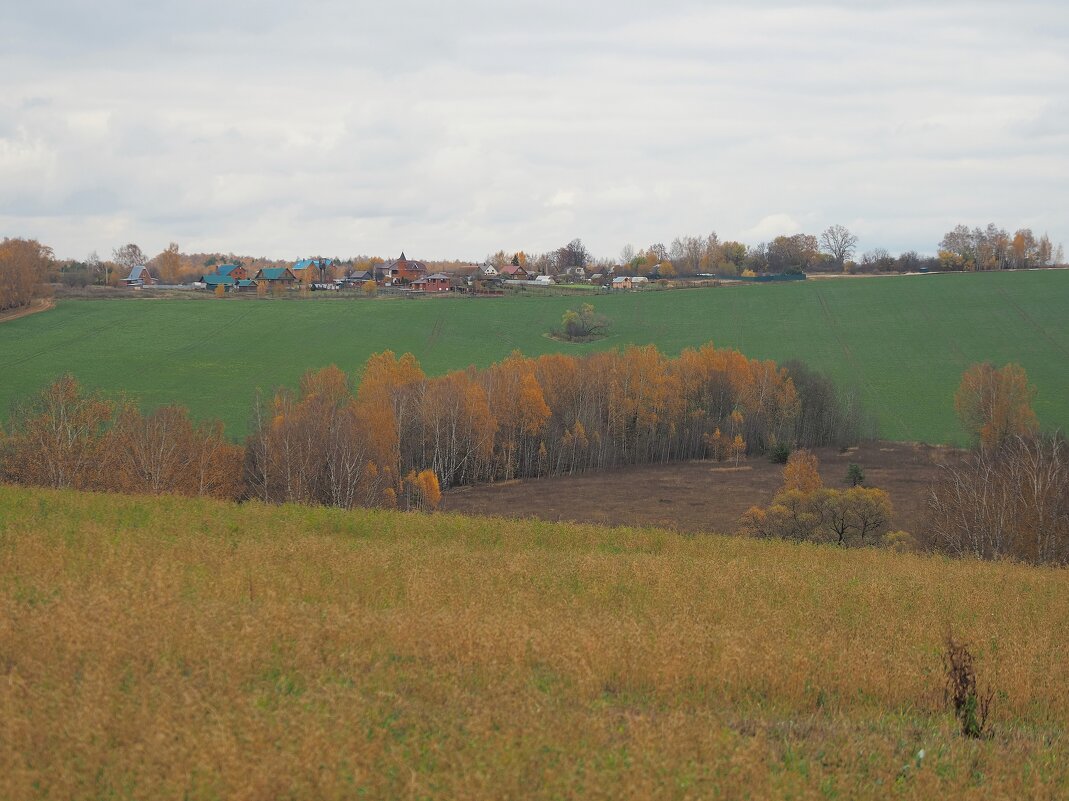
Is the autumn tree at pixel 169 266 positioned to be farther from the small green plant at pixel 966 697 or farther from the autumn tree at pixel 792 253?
the small green plant at pixel 966 697

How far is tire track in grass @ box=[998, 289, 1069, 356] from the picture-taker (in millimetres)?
90575

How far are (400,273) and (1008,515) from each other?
125 m

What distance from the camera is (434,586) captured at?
1346 centimetres

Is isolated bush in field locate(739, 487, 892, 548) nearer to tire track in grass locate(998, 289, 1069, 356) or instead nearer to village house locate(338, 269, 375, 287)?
tire track in grass locate(998, 289, 1069, 356)

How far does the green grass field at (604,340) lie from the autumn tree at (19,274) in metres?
3.07

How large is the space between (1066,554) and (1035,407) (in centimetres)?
5082

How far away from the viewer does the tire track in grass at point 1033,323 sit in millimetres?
90575

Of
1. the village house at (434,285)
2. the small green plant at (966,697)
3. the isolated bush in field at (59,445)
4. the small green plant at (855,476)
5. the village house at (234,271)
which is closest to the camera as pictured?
the small green plant at (966,697)

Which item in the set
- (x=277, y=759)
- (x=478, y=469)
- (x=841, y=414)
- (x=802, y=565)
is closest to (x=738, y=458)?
(x=841, y=414)

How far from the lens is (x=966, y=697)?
10.3 metres

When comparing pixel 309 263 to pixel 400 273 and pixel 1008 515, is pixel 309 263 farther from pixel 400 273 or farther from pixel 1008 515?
pixel 1008 515

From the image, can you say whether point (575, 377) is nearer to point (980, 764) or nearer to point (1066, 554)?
point (1066, 554)

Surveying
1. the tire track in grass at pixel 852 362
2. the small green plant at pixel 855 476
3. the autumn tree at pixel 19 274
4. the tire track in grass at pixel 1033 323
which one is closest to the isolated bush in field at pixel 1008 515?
the small green plant at pixel 855 476

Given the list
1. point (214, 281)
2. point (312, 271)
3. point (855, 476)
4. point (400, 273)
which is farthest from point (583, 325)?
point (312, 271)
